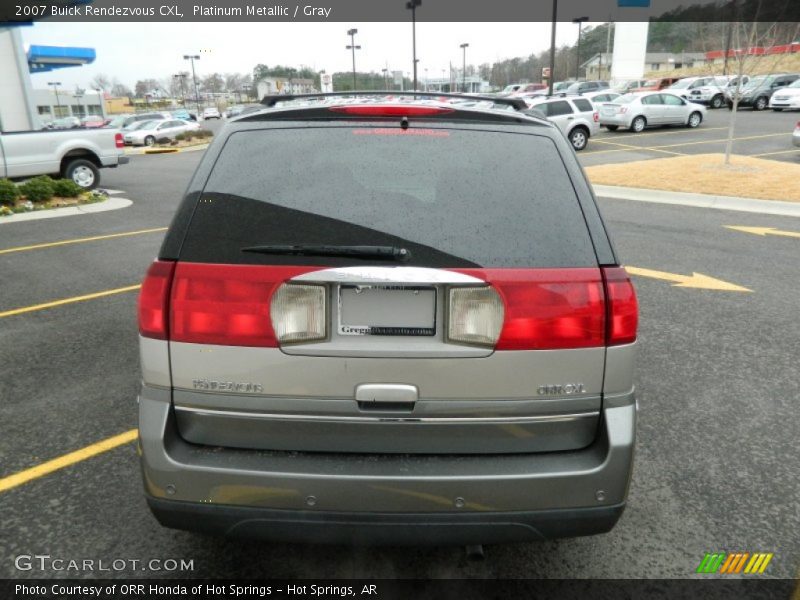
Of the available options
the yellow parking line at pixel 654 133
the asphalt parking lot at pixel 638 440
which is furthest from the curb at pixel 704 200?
the yellow parking line at pixel 654 133

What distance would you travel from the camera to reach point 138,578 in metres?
2.49

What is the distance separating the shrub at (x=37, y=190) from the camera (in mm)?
12625

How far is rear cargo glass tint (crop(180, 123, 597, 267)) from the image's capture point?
2.02m

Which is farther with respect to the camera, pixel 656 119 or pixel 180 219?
pixel 656 119

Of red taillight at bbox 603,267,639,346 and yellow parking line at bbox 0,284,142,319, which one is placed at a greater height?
Answer: red taillight at bbox 603,267,639,346

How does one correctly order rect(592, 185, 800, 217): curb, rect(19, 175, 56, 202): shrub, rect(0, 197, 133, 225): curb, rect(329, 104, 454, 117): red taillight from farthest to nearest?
rect(19, 175, 56, 202): shrub, rect(0, 197, 133, 225): curb, rect(592, 185, 800, 217): curb, rect(329, 104, 454, 117): red taillight

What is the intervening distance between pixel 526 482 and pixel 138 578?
64.7 inches

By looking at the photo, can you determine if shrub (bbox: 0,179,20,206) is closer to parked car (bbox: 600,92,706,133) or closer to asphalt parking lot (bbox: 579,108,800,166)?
asphalt parking lot (bbox: 579,108,800,166)

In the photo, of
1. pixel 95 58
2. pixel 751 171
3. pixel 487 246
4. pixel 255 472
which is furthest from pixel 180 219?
pixel 95 58

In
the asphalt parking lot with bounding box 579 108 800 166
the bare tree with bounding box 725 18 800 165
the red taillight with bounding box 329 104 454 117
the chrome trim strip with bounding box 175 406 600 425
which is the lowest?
the asphalt parking lot with bounding box 579 108 800 166

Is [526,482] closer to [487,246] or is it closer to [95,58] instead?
[487,246]

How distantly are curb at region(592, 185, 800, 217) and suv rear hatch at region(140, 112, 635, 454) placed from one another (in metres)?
10.8

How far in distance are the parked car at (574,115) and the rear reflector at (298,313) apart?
21250 mm

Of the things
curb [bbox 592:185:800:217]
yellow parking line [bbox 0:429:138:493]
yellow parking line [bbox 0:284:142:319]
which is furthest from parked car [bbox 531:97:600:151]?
yellow parking line [bbox 0:429:138:493]
